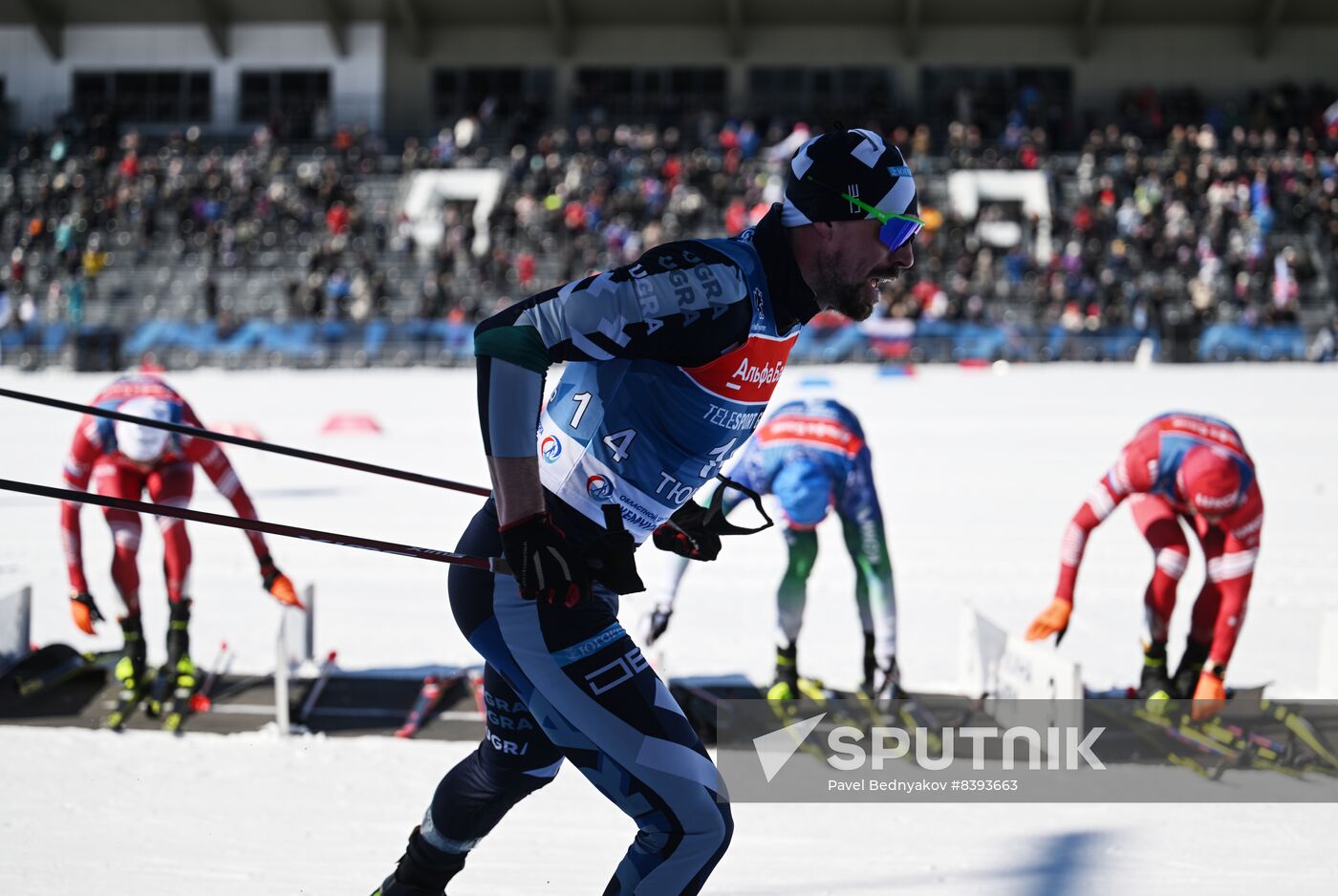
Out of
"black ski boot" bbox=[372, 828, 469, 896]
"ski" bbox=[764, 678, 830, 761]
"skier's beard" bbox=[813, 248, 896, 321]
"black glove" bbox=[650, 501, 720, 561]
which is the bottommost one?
"ski" bbox=[764, 678, 830, 761]

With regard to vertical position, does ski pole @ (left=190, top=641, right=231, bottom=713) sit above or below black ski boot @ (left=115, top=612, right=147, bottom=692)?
below

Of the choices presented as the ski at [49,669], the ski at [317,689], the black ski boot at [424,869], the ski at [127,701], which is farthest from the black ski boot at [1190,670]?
the ski at [49,669]

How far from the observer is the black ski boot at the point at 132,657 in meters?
6.62

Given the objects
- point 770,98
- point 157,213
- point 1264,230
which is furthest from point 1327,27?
point 157,213

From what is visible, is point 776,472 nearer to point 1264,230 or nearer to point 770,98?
point 1264,230

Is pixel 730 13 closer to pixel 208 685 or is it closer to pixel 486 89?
pixel 486 89

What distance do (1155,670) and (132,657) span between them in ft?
17.0

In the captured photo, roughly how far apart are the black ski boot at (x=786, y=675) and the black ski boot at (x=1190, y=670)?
1.93 meters

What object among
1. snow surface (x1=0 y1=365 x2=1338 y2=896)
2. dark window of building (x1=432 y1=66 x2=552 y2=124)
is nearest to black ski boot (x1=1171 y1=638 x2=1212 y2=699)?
snow surface (x1=0 y1=365 x2=1338 y2=896)

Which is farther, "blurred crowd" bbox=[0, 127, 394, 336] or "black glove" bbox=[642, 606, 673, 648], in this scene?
"blurred crowd" bbox=[0, 127, 394, 336]

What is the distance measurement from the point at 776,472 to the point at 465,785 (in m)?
3.49

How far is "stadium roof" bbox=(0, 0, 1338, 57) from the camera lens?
36.9 m

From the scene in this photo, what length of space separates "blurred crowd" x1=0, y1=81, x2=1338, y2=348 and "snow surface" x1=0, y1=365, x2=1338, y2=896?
11.6m

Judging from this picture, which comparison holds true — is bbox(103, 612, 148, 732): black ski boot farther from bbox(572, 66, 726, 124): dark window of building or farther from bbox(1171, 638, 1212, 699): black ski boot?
bbox(572, 66, 726, 124): dark window of building
